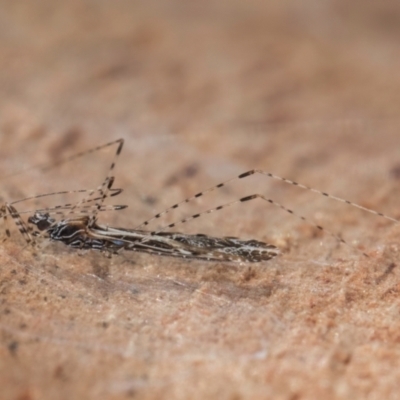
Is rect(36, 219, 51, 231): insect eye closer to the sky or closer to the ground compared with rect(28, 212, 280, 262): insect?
closer to the sky

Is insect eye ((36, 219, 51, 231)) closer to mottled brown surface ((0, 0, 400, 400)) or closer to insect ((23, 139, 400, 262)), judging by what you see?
insect ((23, 139, 400, 262))

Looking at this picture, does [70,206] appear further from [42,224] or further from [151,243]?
[151,243]

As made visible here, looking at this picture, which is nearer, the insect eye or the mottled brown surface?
the mottled brown surface

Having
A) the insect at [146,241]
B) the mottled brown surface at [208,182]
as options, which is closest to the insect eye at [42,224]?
the insect at [146,241]

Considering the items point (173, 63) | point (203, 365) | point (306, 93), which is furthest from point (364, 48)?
point (203, 365)

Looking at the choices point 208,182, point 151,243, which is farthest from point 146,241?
point 208,182

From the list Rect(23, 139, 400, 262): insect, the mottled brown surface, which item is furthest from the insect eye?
the mottled brown surface

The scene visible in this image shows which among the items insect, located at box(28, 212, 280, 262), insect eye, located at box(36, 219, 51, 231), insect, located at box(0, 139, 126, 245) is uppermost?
insect, located at box(0, 139, 126, 245)

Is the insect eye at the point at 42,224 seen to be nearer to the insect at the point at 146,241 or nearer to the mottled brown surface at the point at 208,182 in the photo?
the insect at the point at 146,241

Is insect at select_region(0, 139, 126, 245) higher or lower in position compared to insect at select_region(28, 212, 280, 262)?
higher

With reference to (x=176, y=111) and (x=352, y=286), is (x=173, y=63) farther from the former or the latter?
(x=352, y=286)
